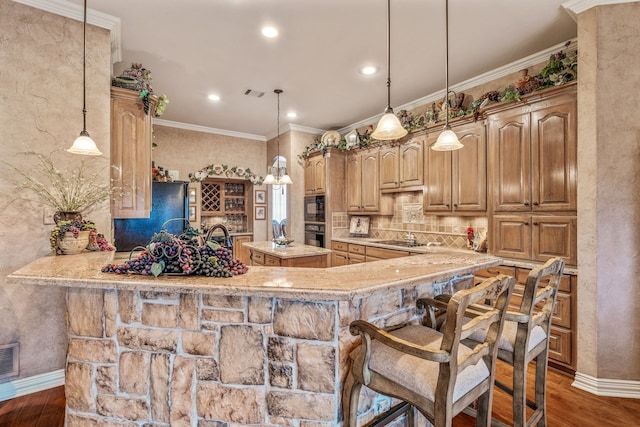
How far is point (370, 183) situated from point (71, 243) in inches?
152

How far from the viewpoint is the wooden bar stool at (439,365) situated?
1124mm

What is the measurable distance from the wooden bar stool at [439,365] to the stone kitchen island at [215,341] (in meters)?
0.11

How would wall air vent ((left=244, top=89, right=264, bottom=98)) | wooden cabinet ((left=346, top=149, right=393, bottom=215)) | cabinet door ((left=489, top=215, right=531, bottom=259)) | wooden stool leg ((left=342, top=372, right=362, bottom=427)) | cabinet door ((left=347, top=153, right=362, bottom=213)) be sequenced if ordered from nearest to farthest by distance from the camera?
wooden stool leg ((left=342, top=372, right=362, bottom=427))
cabinet door ((left=489, top=215, right=531, bottom=259))
wall air vent ((left=244, top=89, right=264, bottom=98))
wooden cabinet ((left=346, top=149, right=393, bottom=215))
cabinet door ((left=347, top=153, right=362, bottom=213))

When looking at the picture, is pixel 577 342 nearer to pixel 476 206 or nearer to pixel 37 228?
pixel 476 206

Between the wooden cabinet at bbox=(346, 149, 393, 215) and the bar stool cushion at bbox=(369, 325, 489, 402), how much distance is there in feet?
11.7

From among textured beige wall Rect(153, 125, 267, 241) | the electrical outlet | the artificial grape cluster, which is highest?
textured beige wall Rect(153, 125, 267, 241)

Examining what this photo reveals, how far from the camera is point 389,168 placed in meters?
4.66

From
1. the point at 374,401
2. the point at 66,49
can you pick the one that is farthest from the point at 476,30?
the point at 66,49

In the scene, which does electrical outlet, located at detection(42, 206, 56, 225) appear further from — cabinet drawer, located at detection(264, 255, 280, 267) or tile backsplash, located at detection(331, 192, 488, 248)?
tile backsplash, located at detection(331, 192, 488, 248)


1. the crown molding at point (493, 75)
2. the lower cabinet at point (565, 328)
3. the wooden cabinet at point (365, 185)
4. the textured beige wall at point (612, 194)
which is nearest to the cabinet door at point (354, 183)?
the wooden cabinet at point (365, 185)

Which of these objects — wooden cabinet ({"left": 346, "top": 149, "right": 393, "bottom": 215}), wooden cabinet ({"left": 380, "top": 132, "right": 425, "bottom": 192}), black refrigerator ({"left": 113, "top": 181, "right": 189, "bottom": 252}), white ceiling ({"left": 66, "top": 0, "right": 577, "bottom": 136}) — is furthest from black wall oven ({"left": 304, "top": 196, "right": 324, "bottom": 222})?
black refrigerator ({"left": 113, "top": 181, "right": 189, "bottom": 252})

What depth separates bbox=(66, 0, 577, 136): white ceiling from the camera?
2.48m

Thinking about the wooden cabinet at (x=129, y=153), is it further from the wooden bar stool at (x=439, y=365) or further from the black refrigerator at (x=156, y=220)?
the wooden bar stool at (x=439, y=365)

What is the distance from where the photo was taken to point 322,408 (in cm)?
143
